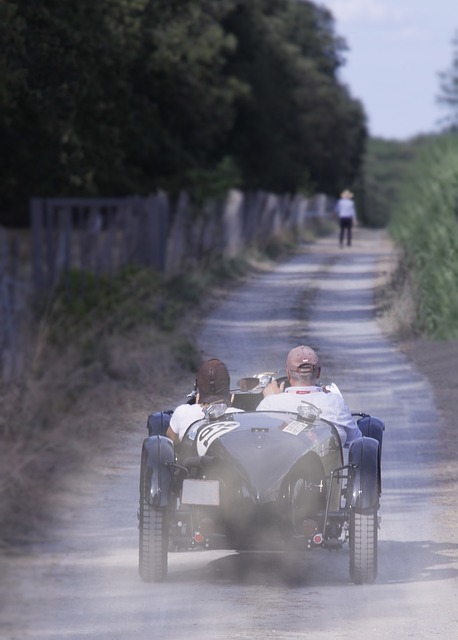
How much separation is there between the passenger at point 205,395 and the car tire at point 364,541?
1.02m

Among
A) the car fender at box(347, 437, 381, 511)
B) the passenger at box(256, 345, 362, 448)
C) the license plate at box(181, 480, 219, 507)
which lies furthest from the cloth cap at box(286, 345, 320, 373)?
the license plate at box(181, 480, 219, 507)

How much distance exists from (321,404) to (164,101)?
3460 cm

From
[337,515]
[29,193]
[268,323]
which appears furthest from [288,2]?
[337,515]

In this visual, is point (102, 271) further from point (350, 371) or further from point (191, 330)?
point (350, 371)

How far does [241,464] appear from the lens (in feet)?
26.3

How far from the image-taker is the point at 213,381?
28.5 feet

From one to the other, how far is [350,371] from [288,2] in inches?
2294

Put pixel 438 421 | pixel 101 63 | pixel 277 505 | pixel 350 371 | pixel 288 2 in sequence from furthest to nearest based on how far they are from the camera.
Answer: pixel 288 2 → pixel 101 63 → pixel 350 371 → pixel 438 421 → pixel 277 505

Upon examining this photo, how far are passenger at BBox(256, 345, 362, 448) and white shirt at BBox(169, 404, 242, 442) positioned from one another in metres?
0.27

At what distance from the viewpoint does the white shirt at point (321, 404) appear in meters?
8.68

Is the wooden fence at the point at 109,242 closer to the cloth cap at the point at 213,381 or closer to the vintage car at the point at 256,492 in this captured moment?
the cloth cap at the point at 213,381

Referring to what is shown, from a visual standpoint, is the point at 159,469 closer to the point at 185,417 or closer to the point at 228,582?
the point at 185,417

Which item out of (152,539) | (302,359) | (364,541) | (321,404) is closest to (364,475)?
(364,541)

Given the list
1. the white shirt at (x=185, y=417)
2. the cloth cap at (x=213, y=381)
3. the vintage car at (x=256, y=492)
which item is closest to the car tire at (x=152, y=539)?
the vintage car at (x=256, y=492)
